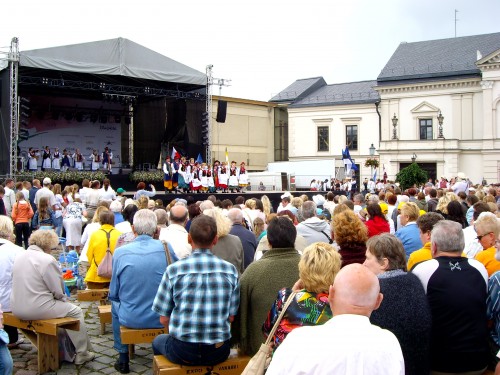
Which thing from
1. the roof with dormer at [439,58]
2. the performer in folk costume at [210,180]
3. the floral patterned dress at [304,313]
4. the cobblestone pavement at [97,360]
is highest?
the roof with dormer at [439,58]

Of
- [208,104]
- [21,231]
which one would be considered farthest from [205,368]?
[208,104]

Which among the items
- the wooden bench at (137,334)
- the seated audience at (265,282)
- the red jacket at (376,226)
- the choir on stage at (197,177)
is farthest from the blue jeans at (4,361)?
the choir on stage at (197,177)

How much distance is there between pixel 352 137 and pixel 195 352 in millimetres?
38704

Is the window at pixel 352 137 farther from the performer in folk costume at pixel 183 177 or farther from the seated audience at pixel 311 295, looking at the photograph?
the seated audience at pixel 311 295

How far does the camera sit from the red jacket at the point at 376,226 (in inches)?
269

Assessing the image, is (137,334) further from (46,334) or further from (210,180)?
(210,180)

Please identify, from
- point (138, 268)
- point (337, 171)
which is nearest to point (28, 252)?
point (138, 268)

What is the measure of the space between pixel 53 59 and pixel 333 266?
19884mm

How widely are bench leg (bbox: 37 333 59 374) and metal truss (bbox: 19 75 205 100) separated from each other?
17.1 m

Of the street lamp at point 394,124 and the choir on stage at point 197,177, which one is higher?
the street lamp at point 394,124

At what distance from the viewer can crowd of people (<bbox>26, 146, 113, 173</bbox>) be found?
24094 mm

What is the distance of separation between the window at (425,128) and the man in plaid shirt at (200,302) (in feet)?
122

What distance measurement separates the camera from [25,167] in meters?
24.8

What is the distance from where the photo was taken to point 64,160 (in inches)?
1012
